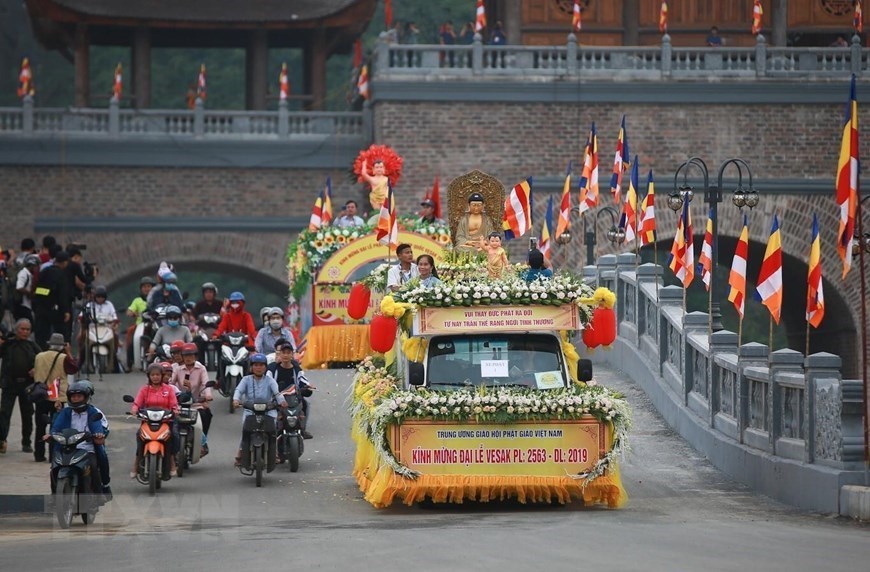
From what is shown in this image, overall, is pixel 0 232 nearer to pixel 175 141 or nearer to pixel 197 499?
pixel 175 141

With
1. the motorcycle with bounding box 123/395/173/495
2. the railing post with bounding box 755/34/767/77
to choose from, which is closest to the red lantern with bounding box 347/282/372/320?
the motorcycle with bounding box 123/395/173/495

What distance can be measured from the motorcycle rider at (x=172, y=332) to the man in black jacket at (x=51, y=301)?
2.07 m

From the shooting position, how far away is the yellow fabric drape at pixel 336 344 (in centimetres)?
2742

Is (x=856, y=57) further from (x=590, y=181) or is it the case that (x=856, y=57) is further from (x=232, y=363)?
(x=232, y=363)

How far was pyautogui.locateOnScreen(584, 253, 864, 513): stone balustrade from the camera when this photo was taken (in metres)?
16.6

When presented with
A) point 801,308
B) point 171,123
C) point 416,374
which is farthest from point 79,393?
point 801,308

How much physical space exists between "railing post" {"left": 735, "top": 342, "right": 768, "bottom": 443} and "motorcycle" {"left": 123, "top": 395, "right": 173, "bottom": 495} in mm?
5654

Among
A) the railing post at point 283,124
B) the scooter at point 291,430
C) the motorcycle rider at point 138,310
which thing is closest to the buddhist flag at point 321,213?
the motorcycle rider at point 138,310

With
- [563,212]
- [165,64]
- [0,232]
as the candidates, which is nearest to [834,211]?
[563,212]

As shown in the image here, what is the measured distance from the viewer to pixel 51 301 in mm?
25375

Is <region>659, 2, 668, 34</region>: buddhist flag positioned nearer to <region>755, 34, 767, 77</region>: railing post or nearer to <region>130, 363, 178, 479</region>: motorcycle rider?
<region>755, 34, 767, 77</region>: railing post

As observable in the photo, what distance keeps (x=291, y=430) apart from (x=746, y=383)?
4666mm

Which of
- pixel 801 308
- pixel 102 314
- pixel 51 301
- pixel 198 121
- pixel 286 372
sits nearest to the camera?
pixel 286 372

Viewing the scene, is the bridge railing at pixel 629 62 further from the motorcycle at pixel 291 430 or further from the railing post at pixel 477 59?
the motorcycle at pixel 291 430
